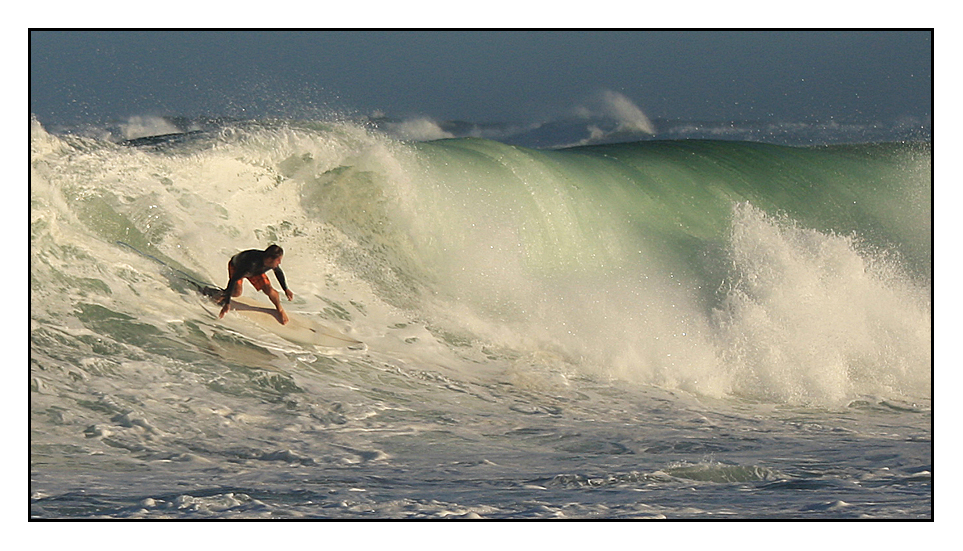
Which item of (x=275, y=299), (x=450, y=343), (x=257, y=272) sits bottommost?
(x=450, y=343)

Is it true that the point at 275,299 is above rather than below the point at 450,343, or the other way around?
above

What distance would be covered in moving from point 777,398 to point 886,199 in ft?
16.1

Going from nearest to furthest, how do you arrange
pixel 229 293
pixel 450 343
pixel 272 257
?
pixel 229 293, pixel 272 257, pixel 450 343

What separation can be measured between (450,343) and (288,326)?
1.08m

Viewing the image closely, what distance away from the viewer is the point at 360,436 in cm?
513

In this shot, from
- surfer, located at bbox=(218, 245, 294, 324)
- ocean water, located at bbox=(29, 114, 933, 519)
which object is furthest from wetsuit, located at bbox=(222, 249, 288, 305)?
ocean water, located at bbox=(29, 114, 933, 519)

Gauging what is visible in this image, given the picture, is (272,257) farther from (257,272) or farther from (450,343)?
(450,343)

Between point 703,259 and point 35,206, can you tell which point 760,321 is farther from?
point 35,206

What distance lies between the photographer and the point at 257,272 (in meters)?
6.42

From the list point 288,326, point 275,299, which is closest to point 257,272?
point 275,299

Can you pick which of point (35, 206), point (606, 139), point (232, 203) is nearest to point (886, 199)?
point (606, 139)

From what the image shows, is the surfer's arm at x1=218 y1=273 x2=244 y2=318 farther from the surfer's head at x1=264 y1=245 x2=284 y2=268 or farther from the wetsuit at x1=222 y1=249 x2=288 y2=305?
the surfer's head at x1=264 y1=245 x2=284 y2=268

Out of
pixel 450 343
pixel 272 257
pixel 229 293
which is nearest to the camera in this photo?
pixel 229 293

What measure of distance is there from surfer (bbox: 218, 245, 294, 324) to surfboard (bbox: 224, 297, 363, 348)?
1.7 inches
